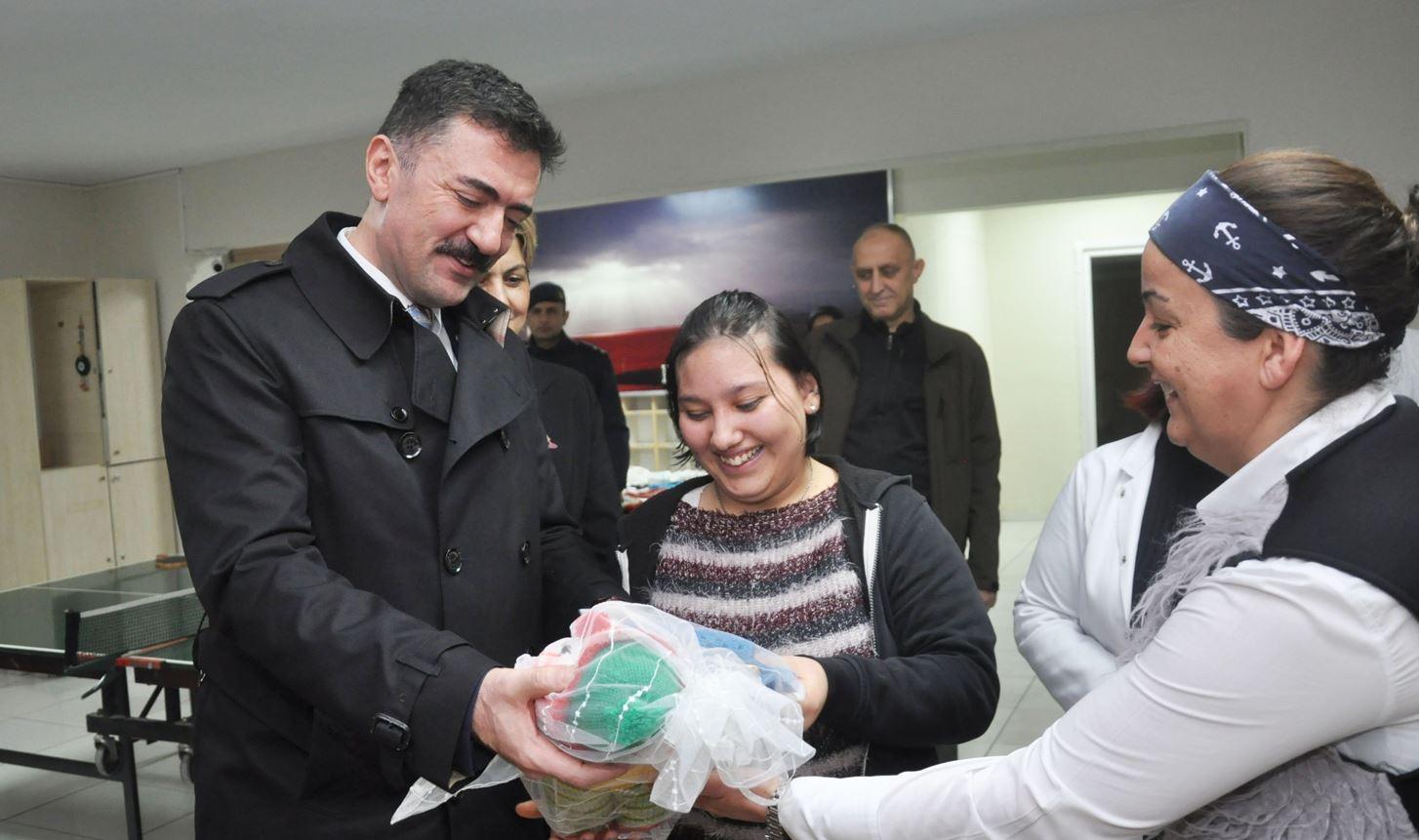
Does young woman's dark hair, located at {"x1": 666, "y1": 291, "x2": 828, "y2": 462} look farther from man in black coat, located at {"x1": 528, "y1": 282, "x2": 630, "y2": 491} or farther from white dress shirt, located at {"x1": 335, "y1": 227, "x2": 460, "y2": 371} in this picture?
man in black coat, located at {"x1": 528, "y1": 282, "x2": 630, "y2": 491}

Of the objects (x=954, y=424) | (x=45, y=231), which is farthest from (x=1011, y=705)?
(x=45, y=231)

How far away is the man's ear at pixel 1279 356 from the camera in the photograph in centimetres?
124

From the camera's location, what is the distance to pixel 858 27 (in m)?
5.32

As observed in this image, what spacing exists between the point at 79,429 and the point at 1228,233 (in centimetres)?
878

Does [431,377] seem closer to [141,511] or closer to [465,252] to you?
[465,252]

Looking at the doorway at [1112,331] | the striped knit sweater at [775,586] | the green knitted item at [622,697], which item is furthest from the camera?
the doorway at [1112,331]

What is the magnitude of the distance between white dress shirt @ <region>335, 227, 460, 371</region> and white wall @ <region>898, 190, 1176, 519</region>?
836cm

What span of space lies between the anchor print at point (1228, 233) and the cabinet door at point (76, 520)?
8.13 meters

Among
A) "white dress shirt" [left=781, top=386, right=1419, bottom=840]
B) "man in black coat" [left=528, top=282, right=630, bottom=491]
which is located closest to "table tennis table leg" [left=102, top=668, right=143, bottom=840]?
"man in black coat" [left=528, top=282, right=630, bottom=491]

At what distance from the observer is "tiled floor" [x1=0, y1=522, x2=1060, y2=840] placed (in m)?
4.22

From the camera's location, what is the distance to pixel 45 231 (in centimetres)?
855

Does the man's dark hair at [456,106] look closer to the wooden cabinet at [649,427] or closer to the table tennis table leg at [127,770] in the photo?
the table tennis table leg at [127,770]

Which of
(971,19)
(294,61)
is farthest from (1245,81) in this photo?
(294,61)

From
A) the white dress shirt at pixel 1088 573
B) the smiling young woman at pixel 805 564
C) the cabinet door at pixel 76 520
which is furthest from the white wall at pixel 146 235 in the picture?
the white dress shirt at pixel 1088 573
